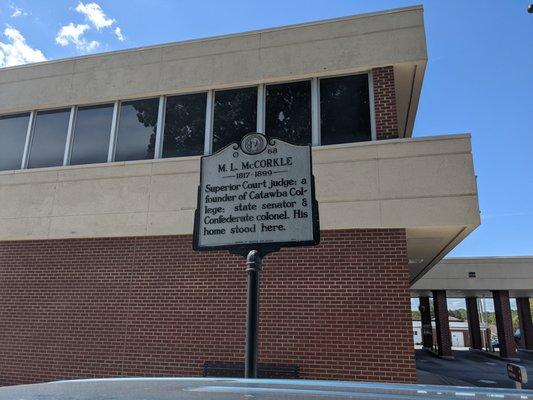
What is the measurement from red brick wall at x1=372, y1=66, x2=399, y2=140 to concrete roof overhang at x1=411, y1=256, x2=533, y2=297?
54.8 ft

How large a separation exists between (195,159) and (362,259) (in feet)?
12.2

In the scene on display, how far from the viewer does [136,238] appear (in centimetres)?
956

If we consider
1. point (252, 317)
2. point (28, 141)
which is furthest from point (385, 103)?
point (28, 141)

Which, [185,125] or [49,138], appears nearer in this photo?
[185,125]

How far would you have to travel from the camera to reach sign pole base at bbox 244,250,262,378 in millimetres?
4242

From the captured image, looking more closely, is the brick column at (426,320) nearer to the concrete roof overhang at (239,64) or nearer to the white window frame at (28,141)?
the concrete roof overhang at (239,64)

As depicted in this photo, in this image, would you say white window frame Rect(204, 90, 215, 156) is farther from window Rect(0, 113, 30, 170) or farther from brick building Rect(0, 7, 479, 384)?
window Rect(0, 113, 30, 170)

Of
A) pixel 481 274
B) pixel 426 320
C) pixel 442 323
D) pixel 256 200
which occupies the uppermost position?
pixel 481 274

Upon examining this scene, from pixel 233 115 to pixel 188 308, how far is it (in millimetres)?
3862

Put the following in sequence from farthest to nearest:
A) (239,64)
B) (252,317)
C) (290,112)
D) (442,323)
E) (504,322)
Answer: (442,323) → (504,322) → (239,64) → (290,112) → (252,317)

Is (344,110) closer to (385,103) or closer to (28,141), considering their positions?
(385,103)

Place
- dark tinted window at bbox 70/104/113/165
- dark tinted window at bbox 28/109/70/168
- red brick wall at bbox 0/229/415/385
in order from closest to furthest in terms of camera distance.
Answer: red brick wall at bbox 0/229/415/385 → dark tinted window at bbox 70/104/113/165 → dark tinted window at bbox 28/109/70/168

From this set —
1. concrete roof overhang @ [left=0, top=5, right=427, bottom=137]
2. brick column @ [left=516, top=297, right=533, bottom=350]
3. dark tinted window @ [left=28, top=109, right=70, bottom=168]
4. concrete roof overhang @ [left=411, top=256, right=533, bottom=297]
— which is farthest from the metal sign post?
brick column @ [left=516, top=297, right=533, bottom=350]

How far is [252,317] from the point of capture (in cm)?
440
